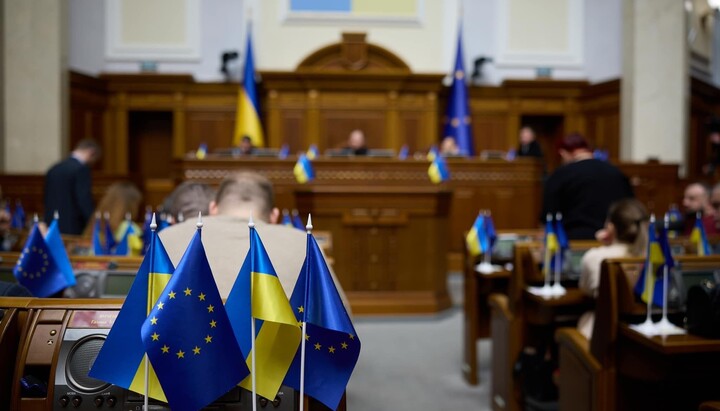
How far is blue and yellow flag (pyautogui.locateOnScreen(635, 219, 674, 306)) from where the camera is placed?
250 cm

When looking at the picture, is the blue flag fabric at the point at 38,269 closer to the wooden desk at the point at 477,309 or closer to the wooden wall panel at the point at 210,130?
the wooden desk at the point at 477,309

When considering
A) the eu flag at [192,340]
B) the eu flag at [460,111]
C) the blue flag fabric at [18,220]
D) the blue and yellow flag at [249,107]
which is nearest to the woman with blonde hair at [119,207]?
the blue flag fabric at [18,220]

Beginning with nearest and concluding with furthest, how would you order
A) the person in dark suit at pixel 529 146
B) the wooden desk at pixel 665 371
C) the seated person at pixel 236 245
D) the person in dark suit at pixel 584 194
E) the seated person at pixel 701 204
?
1. the seated person at pixel 236 245
2. the wooden desk at pixel 665 371
3. the person in dark suit at pixel 584 194
4. the seated person at pixel 701 204
5. the person in dark suit at pixel 529 146

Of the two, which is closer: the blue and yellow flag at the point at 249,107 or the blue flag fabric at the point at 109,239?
the blue flag fabric at the point at 109,239

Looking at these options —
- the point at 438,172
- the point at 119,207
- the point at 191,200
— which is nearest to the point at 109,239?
the point at 119,207

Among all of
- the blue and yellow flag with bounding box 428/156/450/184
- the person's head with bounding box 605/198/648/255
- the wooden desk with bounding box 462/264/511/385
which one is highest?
the blue and yellow flag with bounding box 428/156/450/184

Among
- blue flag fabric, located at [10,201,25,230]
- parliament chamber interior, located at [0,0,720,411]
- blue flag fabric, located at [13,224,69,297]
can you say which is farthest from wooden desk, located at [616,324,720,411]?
blue flag fabric, located at [10,201,25,230]

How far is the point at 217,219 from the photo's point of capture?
2.21 meters

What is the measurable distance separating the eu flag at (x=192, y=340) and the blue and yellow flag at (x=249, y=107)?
33.1ft

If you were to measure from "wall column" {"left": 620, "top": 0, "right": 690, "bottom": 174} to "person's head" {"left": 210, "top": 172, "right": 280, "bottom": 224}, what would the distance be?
942 cm

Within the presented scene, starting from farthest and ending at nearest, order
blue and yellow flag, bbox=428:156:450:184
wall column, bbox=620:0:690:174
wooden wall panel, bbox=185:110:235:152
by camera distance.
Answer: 1. wooden wall panel, bbox=185:110:235:152
2. wall column, bbox=620:0:690:174
3. blue and yellow flag, bbox=428:156:450:184

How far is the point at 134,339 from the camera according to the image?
1.55 metres

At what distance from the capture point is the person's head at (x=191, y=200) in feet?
10.0

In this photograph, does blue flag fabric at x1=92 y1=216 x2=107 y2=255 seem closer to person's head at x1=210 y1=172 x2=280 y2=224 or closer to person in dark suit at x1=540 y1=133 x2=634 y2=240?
person's head at x1=210 y1=172 x2=280 y2=224
